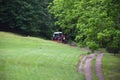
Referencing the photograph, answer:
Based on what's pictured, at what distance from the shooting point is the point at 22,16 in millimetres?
65500

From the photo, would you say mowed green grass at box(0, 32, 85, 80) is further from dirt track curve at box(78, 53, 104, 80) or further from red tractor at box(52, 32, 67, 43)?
red tractor at box(52, 32, 67, 43)

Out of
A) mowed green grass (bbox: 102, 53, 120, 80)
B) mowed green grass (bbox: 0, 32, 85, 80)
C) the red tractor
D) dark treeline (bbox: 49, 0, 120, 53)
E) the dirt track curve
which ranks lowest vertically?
mowed green grass (bbox: 102, 53, 120, 80)

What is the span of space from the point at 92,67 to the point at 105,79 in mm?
4429

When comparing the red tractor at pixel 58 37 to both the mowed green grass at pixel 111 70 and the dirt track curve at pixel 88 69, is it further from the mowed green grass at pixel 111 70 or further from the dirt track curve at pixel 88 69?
the dirt track curve at pixel 88 69

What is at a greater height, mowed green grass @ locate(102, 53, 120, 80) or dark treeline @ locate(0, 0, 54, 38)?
dark treeline @ locate(0, 0, 54, 38)

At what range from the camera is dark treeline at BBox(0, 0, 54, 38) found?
65000 mm

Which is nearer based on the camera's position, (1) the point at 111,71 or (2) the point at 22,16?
(1) the point at 111,71

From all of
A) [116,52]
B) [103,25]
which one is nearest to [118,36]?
[103,25]

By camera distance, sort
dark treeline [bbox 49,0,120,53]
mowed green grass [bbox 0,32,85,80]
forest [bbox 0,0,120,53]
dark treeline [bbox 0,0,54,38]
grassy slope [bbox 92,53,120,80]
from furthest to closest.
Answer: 1. dark treeline [bbox 0,0,54,38]
2. grassy slope [bbox 92,53,120,80]
3. mowed green grass [bbox 0,32,85,80]
4. forest [bbox 0,0,120,53]
5. dark treeline [bbox 49,0,120,53]

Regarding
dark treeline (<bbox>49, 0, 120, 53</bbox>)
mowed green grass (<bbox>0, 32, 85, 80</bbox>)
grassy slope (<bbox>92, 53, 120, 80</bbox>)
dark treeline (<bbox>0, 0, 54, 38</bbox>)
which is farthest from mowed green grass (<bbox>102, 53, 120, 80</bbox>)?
dark treeline (<bbox>0, 0, 54, 38</bbox>)

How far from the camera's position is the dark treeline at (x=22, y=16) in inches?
2559

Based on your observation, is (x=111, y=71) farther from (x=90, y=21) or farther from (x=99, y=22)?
(x=90, y=21)

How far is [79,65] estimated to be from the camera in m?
29.7

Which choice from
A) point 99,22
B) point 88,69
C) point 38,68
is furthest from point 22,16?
point 99,22
